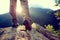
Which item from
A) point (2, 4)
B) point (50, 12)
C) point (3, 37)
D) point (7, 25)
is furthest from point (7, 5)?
point (50, 12)

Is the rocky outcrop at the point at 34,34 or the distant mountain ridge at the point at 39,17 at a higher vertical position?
the distant mountain ridge at the point at 39,17

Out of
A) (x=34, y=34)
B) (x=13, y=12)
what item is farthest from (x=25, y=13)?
(x=34, y=34)

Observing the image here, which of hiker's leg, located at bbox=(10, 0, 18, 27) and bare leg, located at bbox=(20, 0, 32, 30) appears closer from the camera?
bare leg, located at bbox=(20, 0, 32, 30)

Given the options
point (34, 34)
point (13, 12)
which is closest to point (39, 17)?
point (34, 34)

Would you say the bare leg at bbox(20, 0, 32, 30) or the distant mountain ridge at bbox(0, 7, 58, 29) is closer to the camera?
the bare leg at bbox(20, 0, 32, 30)

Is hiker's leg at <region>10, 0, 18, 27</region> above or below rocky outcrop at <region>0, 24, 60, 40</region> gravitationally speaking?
above

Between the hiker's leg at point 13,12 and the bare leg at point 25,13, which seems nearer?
the bare leg at point 25,13

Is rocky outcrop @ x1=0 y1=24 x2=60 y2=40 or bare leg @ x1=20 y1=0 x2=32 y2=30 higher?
bare leg @ x1=20 y1=0 x2=32 y2=30

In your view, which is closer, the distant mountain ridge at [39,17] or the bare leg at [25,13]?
the bare leg at [25,13]

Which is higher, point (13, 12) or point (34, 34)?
point (13, 12)

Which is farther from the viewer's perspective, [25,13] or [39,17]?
[39,17]

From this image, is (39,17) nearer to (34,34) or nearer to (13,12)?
(34,34)

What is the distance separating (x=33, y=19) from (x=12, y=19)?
26 cm

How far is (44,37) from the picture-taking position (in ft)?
7.63
